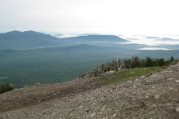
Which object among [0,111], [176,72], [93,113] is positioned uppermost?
[176,72]

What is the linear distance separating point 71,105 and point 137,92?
424 centimetres

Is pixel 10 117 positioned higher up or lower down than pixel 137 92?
lower down

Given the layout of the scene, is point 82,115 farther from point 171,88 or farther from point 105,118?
point 171,88

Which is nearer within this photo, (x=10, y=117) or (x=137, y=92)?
(x=137, y=92)

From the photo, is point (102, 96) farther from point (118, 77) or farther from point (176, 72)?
point (118, 77)

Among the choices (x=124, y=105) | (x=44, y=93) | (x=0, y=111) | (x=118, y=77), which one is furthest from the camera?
(x=118, y=77)

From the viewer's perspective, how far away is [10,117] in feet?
77.7

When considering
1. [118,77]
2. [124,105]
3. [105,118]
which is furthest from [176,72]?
[118,77]

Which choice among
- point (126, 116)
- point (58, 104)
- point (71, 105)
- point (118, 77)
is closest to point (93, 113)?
point (126, 116)

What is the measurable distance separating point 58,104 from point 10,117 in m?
3.10

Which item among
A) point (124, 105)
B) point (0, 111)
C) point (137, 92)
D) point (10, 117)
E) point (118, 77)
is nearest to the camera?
point (124, 105)

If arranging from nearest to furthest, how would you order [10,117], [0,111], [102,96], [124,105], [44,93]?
[124,105]
[102,96]
[10,117]
[0,111]
[44,93]

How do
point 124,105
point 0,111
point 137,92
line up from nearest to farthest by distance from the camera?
point 124,105
point 137,92
point 0,111

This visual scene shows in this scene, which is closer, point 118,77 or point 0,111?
point 0,111
